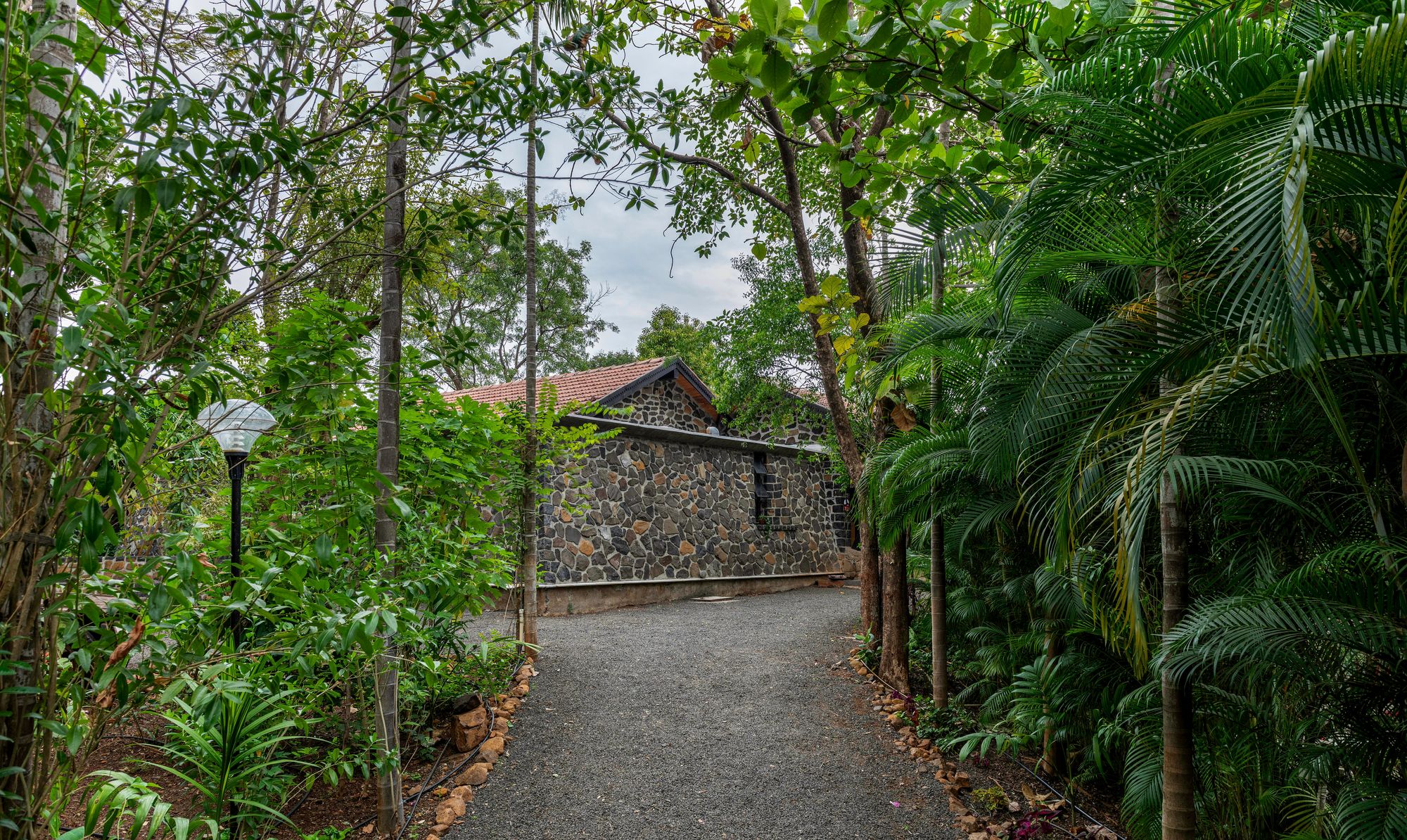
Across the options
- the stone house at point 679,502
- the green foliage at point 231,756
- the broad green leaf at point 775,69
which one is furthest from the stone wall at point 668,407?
the broad green leaf at point 775,69

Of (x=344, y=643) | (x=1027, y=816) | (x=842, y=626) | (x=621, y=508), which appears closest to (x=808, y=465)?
(x=621, y=508)

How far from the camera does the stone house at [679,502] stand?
1076 centimetres

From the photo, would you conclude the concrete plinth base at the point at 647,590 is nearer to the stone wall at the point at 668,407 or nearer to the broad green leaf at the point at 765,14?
the stone wall at the point at 668,407

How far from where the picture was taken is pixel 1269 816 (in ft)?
9.95

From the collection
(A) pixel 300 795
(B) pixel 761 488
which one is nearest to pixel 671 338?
(B) pixel 761 488

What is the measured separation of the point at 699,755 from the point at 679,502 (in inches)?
295

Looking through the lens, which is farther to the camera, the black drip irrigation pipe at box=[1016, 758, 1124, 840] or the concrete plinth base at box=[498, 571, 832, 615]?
the concrete plinth base at box=[498, 571, 832, 615]

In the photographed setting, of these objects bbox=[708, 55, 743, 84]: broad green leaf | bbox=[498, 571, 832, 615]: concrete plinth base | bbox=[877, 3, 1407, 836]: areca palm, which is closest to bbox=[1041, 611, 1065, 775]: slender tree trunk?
bbox=[877, 3, 1407, 836]: areca palm

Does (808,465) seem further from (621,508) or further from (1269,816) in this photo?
(1269,816)

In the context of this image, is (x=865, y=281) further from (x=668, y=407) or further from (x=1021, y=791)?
(x=668, y=407)

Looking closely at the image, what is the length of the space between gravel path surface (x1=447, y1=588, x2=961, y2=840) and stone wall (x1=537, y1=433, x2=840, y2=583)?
293 cm

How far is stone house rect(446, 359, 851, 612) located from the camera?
10758 mm

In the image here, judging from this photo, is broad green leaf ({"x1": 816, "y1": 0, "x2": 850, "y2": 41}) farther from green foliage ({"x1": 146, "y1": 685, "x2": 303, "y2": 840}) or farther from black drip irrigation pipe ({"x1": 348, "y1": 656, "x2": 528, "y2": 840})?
black drip irrigation pipe ({"x1": 348, "y1": 656, "x2": 528, "y2": 840})

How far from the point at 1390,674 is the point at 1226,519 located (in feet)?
2.20
